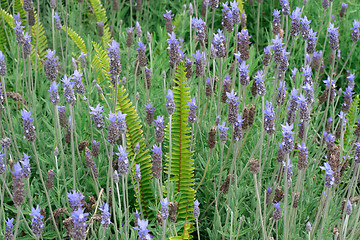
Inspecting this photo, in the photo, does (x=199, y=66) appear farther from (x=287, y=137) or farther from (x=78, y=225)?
(x=78, y=225)

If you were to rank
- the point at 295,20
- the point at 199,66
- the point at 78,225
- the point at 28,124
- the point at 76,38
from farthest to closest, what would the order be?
the point at 76,38 < the point at 199,66 < the point at 295,20 < the point at 28,124 < the point at 78,225

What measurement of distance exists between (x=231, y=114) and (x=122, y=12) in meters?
2.55

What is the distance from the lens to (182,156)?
2.10 m

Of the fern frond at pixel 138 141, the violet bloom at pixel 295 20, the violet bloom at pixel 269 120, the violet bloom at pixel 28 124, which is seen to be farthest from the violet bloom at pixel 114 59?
the violet bloom at pixel 295 20

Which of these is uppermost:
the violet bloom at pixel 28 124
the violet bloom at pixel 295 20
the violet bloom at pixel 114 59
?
the violet bloom at pixel 295 20

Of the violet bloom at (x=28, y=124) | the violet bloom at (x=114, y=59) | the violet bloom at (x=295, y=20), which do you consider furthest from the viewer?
the violet bloom at (x=295, y=20)

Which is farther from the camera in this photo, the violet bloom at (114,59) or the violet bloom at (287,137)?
the violet bloom at (114,59)

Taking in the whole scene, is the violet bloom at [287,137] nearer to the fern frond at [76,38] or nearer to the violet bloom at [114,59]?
the violet bloom at [114,59]

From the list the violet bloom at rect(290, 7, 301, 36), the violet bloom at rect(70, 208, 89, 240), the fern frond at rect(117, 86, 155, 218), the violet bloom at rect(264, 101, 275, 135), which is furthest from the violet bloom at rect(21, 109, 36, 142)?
the violet bloom at rect(290, 7, 301, 36)

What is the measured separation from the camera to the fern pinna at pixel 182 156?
6.81 feet

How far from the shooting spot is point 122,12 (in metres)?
3.95

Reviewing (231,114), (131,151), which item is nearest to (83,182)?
(131,151)

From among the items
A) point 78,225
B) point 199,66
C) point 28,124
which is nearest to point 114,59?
point 28,124

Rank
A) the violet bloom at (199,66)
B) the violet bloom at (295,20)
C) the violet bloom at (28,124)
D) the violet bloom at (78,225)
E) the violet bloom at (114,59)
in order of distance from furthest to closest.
A: 1. the violet bloom at (199,66)
2. the violet bloom at (295,20)
3. the violet bloom at (114,59)
4. the violet bloom at (28,124)
5. the violet bloom at (78,225)
